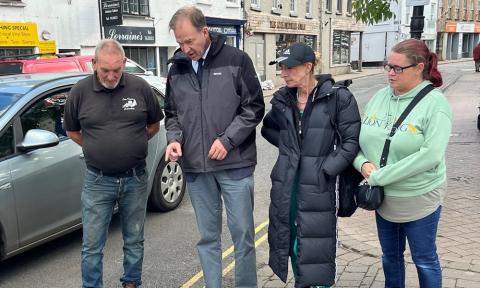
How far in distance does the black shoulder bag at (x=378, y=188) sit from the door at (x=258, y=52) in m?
21.4

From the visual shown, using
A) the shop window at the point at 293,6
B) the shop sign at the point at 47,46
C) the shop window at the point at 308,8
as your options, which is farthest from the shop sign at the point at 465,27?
the shop sign at the point at 47,46

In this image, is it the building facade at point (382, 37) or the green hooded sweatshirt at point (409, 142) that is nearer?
the green hooded sweatshirt at point (409, 142)

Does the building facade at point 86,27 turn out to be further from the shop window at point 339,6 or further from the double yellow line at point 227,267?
the shop window at point 339,6

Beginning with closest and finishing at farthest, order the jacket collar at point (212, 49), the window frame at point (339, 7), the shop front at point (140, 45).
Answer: the jacket collar at point (212, 49) < the shop front at point (140, 45) < the window frame at point (339, 7)

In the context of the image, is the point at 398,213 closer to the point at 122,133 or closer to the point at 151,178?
the point at 122,133

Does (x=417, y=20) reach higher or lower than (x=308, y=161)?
higher

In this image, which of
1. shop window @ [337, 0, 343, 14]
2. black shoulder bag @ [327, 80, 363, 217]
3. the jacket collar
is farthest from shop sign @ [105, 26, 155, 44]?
shop window @ [337, 0, 343, 14]

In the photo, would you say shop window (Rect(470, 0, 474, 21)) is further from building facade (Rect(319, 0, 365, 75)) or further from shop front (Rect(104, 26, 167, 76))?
shop front (Rect(104, 26, 167, 76))

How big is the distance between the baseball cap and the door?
21.3 metres

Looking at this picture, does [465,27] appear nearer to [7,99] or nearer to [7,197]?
[7,99]

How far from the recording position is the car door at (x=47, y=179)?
378cm

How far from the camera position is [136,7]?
17.5 metres

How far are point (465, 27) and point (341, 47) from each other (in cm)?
2771

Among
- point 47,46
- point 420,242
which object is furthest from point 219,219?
point 47,46
